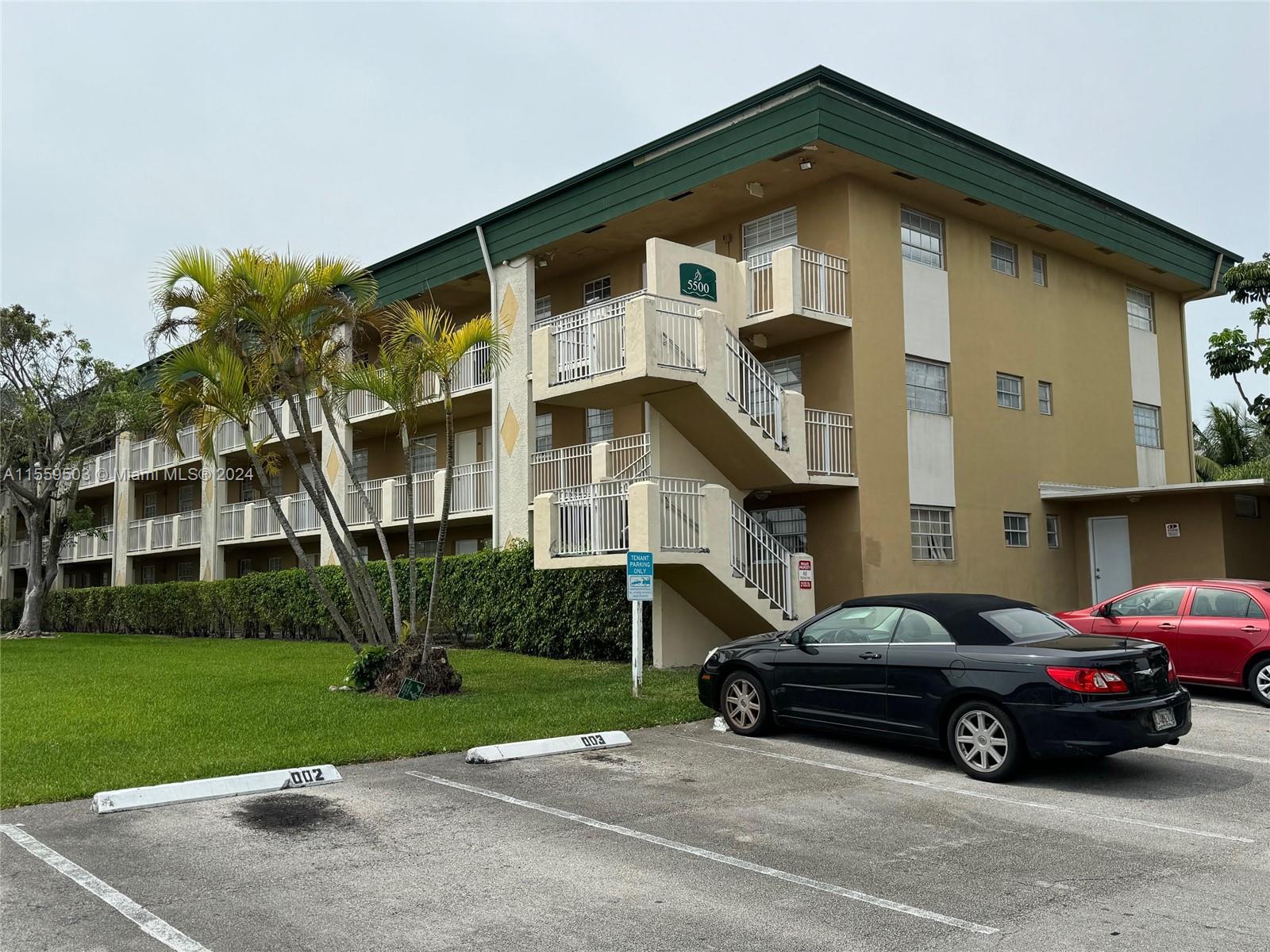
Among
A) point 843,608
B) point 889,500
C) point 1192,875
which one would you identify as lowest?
point 1192,875

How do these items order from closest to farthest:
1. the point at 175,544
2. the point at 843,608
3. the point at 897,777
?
the point at 897,777
the point at 843,608
the point at 175,544

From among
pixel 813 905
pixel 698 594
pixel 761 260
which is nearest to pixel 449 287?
pixel 761 260

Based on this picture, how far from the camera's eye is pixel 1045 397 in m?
22.2

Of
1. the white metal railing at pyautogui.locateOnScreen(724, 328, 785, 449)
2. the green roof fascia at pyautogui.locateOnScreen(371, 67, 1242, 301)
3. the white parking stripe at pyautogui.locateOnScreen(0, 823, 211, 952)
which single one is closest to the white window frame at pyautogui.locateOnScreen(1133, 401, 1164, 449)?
the green roof fascia at pyautogui.locateOnScreen(371, 67, 1242, 301)

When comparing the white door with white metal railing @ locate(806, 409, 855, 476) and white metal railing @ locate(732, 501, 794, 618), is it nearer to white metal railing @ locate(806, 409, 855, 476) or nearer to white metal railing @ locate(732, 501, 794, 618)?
white metal railing @ locate(806, 409, 855, 476)

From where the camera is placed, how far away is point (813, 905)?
223 inches

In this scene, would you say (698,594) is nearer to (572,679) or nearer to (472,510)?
(572,679)

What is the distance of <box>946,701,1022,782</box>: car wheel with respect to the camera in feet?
28.2

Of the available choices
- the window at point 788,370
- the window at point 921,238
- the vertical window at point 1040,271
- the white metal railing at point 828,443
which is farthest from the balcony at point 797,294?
the vertical window at point 1040,271

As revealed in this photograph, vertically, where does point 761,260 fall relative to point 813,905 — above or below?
above

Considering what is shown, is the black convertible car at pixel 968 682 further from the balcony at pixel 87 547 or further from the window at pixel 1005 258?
the balcony at pixel 87 547

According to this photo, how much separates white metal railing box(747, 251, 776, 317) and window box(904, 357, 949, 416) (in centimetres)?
307

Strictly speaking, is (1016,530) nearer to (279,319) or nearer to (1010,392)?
(1010,392)

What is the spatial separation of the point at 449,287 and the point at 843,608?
16837 millimetres
